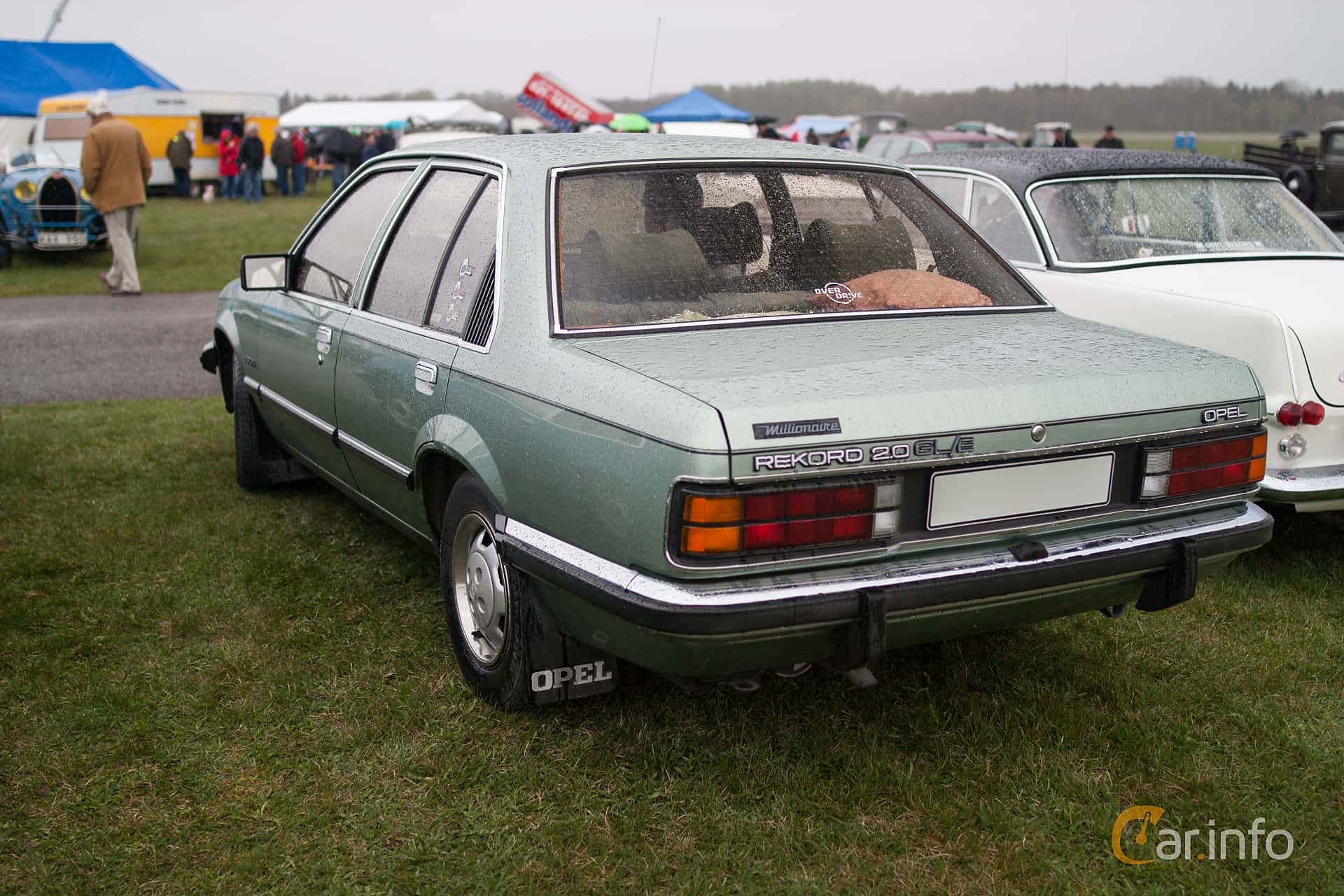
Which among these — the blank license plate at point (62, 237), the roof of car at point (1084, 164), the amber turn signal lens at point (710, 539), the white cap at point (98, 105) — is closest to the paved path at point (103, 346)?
the white cap at point (98, 105)

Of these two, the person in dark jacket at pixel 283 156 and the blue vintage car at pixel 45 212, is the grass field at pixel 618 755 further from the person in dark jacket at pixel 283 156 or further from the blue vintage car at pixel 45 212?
the person in dark jacket at pixel 283 156

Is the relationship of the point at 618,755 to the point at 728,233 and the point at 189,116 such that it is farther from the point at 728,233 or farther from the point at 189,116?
the point at 189,116

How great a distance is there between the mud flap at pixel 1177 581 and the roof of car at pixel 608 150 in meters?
1.57

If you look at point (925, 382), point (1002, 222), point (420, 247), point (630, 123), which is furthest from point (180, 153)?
point (925, 382)

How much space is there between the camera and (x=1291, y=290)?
14.1 feet

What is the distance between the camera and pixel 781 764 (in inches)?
115

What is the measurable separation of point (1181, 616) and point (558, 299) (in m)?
2.44

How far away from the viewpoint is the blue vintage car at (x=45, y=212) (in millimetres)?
14352

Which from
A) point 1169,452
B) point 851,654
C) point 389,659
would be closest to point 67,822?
point 389,659

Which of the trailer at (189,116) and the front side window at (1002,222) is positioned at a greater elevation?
the trailer at (189,116)

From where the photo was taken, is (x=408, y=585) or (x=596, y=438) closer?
(x=596, y=438)

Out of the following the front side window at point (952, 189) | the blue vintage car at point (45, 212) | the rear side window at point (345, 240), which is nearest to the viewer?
the rear side window at point (345, 240)

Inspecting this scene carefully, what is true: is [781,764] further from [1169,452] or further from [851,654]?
[1169,452]

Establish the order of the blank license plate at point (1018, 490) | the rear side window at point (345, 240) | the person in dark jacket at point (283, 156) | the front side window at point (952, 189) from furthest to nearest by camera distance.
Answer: the person in dark jacket at point (283, 156), the front side window at point (952, 189), the rear side window at point (345, 240), the blank license plate at point (1018, 490)
